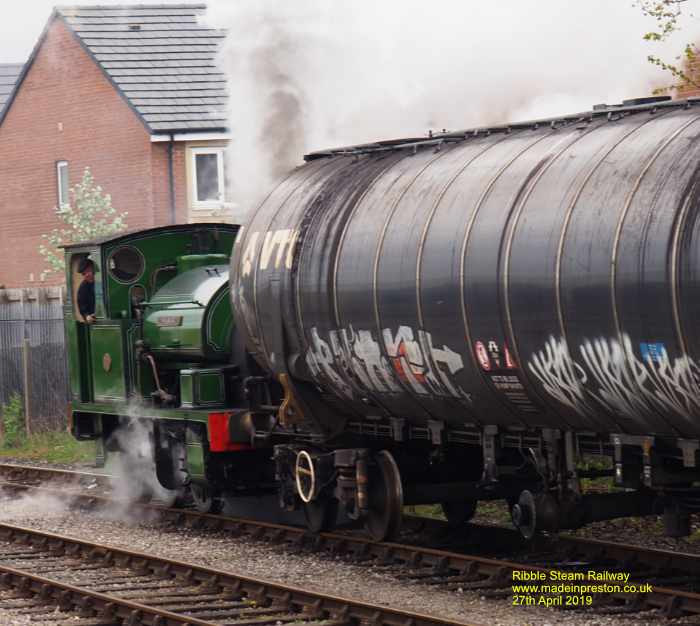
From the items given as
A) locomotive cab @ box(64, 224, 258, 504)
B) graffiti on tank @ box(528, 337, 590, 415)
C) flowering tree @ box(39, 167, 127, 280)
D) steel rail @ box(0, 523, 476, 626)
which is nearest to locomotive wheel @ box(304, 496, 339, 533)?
locomotive cab @ box(64, 224, 258, 504)

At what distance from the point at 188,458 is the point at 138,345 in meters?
1.60

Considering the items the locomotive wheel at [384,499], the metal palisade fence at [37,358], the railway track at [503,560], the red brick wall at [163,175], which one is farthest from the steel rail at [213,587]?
the red brick wall at [163,175]

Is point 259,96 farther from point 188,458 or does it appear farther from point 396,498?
point 396,498

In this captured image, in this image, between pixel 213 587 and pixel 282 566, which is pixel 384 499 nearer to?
pixel 282 566

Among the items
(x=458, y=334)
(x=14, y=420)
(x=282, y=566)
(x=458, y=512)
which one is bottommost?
(x=282, y=566)

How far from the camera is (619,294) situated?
8.07m

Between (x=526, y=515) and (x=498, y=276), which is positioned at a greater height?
(x=498, y=276)

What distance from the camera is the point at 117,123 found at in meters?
29.3

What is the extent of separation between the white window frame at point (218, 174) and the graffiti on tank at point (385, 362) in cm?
1755

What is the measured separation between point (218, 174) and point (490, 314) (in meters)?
20.0

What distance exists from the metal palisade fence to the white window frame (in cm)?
617

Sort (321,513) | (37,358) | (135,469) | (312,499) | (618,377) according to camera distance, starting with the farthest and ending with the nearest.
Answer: (37,358), (135,469), (321,513), (312,499), (618,377)

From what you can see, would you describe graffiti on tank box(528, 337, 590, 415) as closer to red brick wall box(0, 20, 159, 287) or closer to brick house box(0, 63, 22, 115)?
red brick wall box(0, 20, 159, 287)

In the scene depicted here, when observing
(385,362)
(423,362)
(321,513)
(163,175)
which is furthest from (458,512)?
(163,175)
